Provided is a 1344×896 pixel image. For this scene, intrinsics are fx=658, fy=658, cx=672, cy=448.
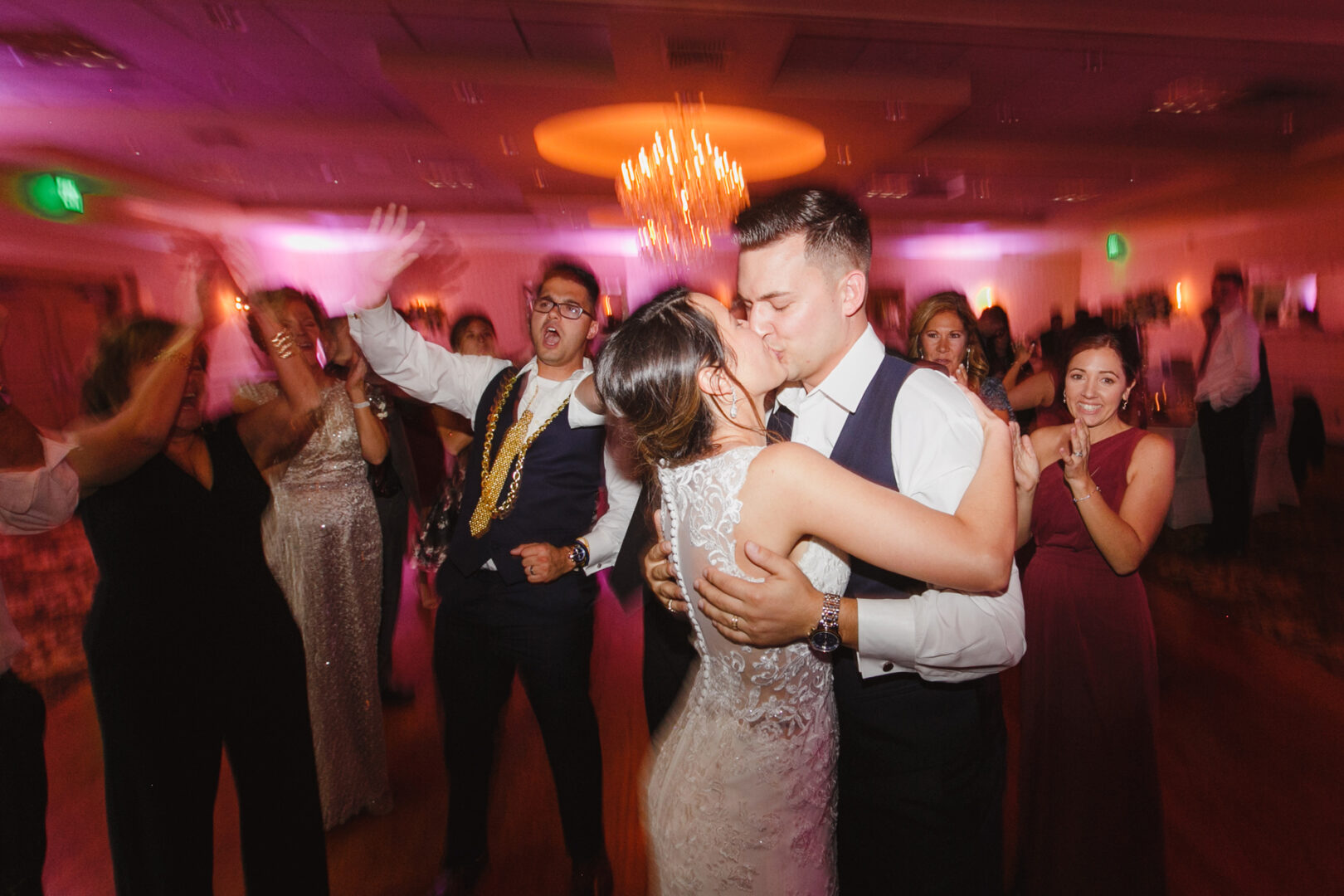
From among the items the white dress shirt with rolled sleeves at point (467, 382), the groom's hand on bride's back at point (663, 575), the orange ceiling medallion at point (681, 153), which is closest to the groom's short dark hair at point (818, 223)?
the groom's hand on bride's back at point (663, 575)

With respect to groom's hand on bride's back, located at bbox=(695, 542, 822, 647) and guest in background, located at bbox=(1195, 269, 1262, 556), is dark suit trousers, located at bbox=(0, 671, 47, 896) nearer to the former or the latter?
groom's hand on bride's back, located at bbox=(695, 542, 822, 647)

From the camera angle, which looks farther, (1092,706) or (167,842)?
(1092,706)

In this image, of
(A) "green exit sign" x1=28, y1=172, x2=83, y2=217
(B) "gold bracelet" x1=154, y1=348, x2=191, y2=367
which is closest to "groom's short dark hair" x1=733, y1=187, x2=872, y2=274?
(B) "gold bracelet" x1=154, y1=348, x2=191, y2=367

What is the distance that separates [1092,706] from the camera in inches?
61.6

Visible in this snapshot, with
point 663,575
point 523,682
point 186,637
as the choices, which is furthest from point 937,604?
point 186,637

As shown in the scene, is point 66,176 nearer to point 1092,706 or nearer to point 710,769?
point 710,769

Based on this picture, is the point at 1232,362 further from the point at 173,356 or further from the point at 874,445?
the point at 173,356

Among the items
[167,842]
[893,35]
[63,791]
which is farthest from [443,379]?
[893,35]

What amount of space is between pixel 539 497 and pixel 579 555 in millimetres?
190

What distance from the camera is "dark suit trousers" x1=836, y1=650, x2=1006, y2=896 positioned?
3.66 ft

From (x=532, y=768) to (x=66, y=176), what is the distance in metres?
7.78

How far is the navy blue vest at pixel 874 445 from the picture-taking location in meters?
1.10

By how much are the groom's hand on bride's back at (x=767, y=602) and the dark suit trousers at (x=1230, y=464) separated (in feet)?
14.7

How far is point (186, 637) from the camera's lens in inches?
52.0
